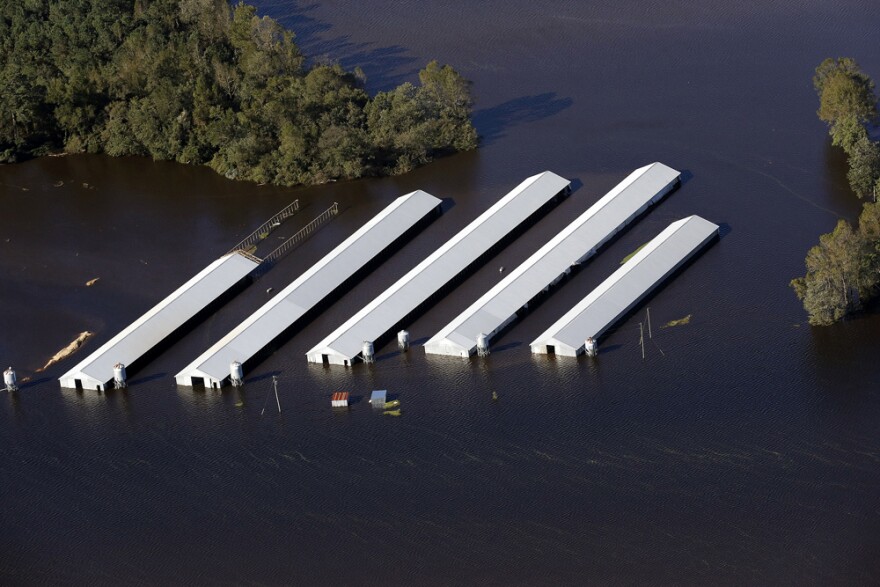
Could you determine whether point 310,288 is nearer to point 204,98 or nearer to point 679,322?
point 679,322

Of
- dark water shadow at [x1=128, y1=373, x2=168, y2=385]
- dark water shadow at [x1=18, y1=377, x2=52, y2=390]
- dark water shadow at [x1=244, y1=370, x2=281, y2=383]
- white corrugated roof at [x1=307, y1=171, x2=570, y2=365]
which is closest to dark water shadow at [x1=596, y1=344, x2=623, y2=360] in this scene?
white corrugated roof at [x1=307, y1=171, x2=570, y2=365]

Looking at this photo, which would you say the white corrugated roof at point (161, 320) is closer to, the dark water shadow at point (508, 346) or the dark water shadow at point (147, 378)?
the dark water shadow at point (147, 378)

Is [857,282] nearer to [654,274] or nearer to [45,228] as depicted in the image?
[654,274]

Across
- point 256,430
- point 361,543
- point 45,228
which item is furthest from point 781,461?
point 45,228

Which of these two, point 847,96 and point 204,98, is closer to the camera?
point 847,96

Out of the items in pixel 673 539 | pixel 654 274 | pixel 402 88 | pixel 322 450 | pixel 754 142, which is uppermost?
pixel 402 88

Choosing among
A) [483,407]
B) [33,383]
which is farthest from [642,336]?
[33,383]

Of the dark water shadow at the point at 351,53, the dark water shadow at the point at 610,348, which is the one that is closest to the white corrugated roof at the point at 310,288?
the dark water shadow at the point at 610,348
